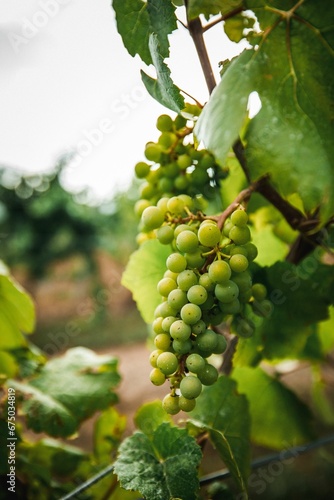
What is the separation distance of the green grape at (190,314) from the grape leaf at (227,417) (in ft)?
0.65

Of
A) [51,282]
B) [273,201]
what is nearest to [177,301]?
[273,201]

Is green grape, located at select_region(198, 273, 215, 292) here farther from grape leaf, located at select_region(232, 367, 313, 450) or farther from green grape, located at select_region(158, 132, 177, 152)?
grape leaf, located at select_region(232, 367, 313, 450)

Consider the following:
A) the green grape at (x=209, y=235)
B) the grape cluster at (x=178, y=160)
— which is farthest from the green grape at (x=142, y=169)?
the green grape at (x=209, y=235)

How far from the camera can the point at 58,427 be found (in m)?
0.70

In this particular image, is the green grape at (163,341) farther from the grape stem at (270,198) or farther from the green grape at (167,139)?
the green grape at (167,139)

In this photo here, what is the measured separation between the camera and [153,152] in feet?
1.95

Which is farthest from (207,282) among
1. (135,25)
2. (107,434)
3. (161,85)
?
(107,434)

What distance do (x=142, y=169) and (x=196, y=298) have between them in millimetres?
258

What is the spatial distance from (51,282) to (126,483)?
416 centimetres

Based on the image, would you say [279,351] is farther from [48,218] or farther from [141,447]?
[48,218]

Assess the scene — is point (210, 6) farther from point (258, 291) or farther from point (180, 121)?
Result: point (258, 291)

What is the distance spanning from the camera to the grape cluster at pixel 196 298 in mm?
448

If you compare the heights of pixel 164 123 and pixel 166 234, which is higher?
pixel 164 123

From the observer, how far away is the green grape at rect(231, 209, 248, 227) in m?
0.47
